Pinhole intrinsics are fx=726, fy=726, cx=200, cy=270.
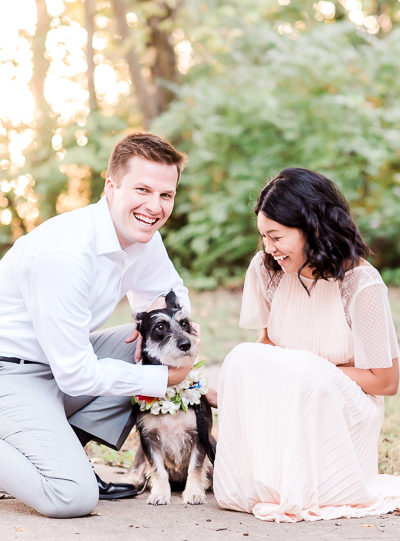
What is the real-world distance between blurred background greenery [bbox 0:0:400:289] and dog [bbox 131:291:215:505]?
945 cm

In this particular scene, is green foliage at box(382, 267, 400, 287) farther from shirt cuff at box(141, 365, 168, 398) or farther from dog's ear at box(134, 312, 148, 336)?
shirt cuff at box(141, 365, 168, 398)

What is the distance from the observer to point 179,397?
3.85m

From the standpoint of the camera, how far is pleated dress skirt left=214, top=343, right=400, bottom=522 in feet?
10.8

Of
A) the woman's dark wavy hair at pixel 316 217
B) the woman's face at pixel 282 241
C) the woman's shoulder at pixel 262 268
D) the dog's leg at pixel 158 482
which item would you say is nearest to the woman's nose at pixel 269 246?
the woman's face at pixel 282 241

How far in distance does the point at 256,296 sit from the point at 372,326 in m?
0.76

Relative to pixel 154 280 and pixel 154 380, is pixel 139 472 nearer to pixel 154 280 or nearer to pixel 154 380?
pixel 154 380

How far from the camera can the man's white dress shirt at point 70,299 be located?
3.46 meters

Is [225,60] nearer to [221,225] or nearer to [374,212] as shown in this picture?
[221,225]

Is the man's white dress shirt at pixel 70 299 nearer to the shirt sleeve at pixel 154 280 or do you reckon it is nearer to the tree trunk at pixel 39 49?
the shirt sleeve at pixel 154 280

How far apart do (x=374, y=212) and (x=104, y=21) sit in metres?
7.66

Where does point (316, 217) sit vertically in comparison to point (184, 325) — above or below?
above

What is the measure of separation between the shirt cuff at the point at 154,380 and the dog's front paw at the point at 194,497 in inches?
21.2

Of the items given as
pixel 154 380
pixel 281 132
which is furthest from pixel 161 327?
pixel 281 132

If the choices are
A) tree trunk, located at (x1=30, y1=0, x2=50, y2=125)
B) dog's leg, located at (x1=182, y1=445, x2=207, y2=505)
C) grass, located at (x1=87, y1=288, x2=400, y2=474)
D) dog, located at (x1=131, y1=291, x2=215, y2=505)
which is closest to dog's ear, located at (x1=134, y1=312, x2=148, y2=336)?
dog, located at (x1=131, y1=291, x2=215, y2=505)
